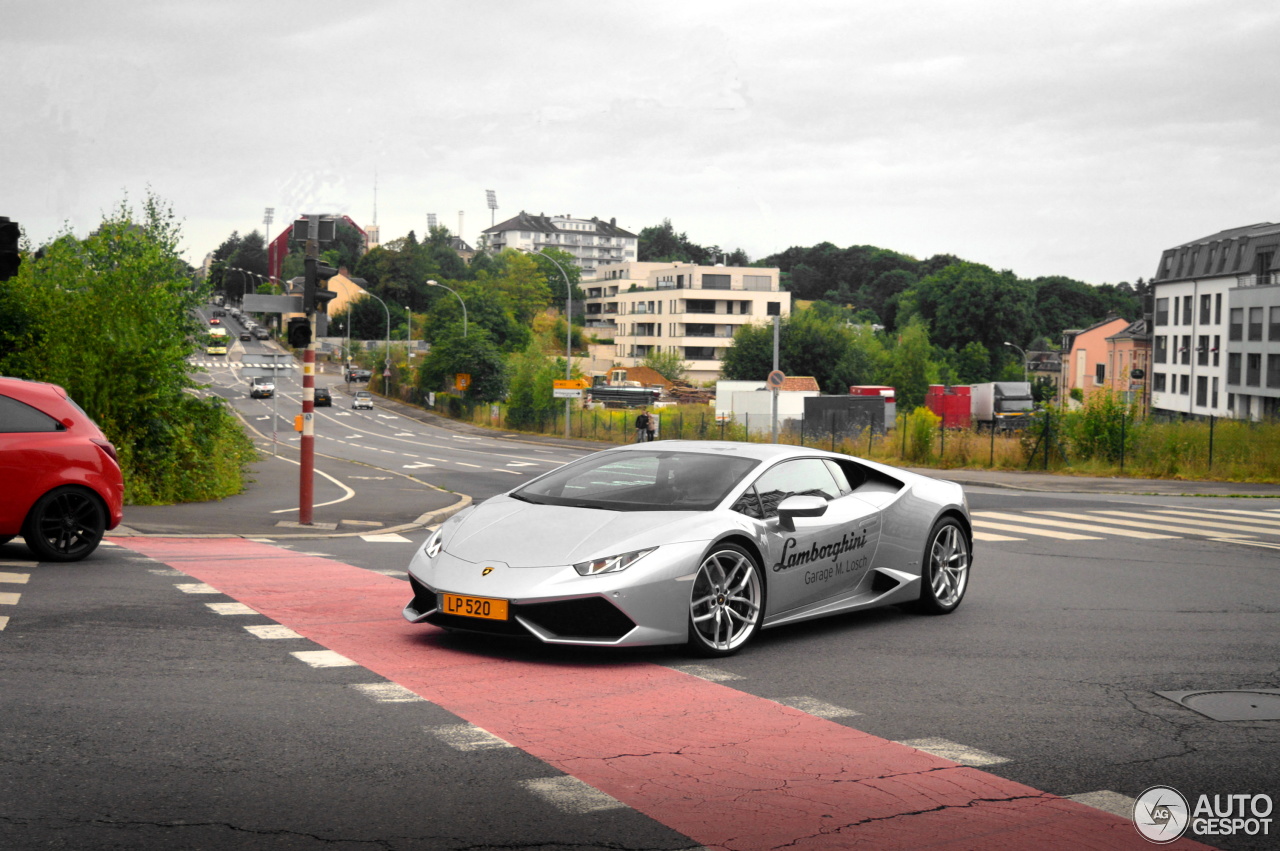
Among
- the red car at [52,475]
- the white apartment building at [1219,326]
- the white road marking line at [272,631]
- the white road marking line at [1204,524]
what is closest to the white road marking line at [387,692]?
the white road marking line at [272,631]

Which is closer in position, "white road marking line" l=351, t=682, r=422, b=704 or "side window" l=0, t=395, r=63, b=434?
"white road marking line" l=351, t=682, r=422, b=704

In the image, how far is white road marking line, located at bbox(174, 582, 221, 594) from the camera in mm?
9602

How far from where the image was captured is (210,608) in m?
8.80

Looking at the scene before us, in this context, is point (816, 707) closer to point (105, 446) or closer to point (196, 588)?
point (196, 588)

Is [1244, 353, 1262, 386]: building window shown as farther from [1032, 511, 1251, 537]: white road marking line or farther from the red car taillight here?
the red car taillight

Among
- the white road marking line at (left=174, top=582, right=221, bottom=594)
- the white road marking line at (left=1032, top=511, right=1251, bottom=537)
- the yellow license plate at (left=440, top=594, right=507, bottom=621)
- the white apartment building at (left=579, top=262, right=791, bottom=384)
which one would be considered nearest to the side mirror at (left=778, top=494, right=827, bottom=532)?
the yellow license plate at (left=440, top=594, right=507, bottom=621)

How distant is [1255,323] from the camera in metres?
73.0

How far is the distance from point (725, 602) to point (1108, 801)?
9.85 ft

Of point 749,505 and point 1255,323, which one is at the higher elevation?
point 1255,323

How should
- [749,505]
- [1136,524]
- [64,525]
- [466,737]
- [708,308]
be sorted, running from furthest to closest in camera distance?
[708,308] → [1136,524] → [64,525] → [749,505] → [466,737]

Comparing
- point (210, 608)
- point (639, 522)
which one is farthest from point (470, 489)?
point (639, 522)

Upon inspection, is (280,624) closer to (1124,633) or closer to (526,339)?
(1124,633)

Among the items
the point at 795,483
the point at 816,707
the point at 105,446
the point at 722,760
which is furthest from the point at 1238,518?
the point at 722,760

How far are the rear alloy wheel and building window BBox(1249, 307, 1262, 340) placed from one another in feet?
243
